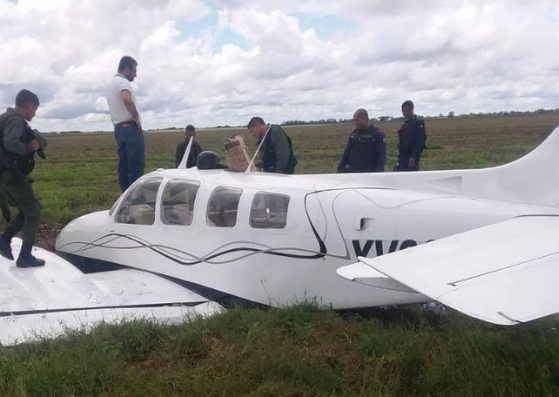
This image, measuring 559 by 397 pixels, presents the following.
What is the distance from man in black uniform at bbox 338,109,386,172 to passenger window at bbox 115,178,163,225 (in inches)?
128

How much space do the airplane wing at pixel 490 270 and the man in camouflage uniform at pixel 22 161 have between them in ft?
12.0

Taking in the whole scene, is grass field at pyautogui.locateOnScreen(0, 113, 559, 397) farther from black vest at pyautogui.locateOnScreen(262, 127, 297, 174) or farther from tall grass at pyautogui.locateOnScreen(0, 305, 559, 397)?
black vest at pyautogui.locateOnScreen(262, 127, 297, 174)

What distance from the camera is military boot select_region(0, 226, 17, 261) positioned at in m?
7.23

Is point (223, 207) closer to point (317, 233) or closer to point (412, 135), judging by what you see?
point (317, 233)

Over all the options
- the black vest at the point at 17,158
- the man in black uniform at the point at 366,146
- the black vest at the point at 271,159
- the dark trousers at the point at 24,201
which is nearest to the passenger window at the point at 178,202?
the dark trousers at the point at 24,201

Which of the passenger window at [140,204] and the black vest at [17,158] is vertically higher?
the black vest at [17,158]

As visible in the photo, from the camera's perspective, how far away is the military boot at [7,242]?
7234mm

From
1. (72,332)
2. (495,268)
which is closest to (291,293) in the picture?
(72,332)

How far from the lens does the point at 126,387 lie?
14.8ft

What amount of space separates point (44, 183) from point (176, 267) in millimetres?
18233

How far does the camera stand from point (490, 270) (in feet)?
13.9

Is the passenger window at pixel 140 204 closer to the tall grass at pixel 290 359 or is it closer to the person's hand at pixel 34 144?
the person's hand at pixel 34 144

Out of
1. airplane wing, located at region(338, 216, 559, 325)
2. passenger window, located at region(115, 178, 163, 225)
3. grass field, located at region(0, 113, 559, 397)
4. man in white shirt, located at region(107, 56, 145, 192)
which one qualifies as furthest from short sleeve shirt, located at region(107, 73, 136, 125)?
airplane wing, located at region(338, 216, 559, 325)

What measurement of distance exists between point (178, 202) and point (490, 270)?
399cm
